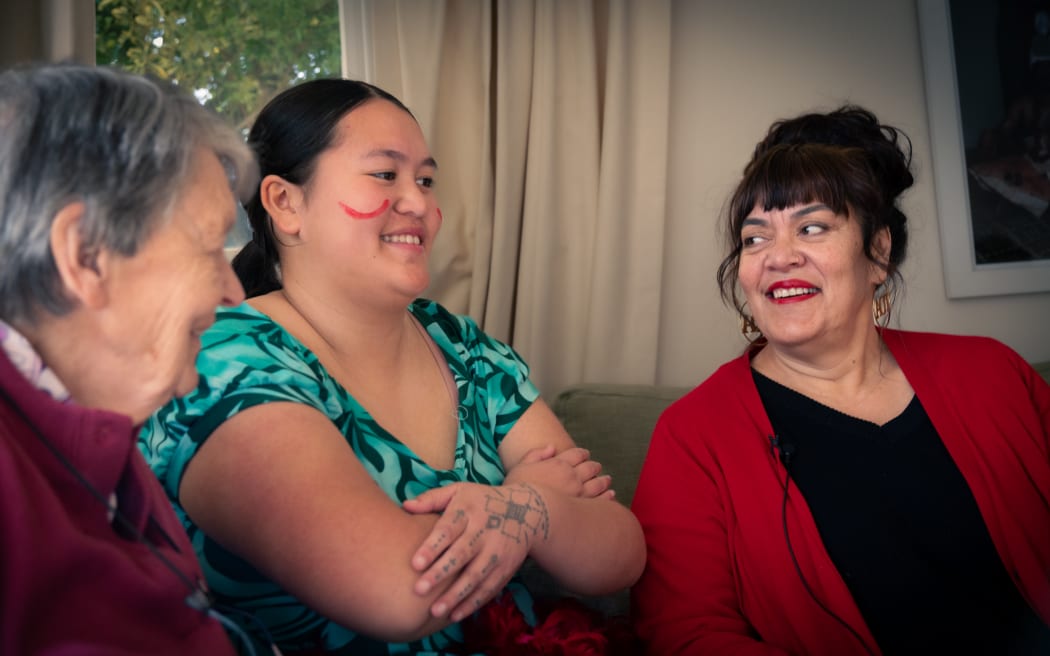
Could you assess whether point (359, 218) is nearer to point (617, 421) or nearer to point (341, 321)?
point (341, 321)

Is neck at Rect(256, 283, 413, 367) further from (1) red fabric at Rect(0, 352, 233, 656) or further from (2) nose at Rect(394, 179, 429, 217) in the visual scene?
(1) red fabric at Rect(0, 352, 233, 656)

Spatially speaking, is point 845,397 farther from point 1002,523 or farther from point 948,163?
point 948,163

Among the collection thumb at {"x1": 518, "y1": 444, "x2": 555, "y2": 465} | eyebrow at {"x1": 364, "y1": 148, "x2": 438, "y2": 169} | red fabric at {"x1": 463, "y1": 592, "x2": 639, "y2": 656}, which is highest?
eyebrow at {"x1": 364, "y1": 148, "x2": 438, "y2": 169}

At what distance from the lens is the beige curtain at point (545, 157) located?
2.50 meters

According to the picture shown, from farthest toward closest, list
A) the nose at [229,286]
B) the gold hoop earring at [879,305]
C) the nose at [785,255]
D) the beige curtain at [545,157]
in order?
1. the beige curtain at [545,157]
2. the gold hoop earring at [879,305]
3. the nose at [785,255]
4. the nose at [229,286]

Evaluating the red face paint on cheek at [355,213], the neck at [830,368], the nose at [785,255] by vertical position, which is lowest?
the neck at [830,368]

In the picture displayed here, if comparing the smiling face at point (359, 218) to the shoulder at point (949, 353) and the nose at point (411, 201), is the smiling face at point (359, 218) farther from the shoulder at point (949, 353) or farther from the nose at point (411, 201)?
the shoulder at point (949, 353)

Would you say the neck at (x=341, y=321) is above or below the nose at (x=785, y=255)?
below

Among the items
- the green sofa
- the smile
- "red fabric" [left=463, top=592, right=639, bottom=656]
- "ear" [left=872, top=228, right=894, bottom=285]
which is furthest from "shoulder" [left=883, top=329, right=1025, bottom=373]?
"red fabric" [left=463, top=592, right=639, bottom=656]

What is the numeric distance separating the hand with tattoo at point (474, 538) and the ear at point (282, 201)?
0.52 m

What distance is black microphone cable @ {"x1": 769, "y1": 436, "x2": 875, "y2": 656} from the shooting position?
4.96ft

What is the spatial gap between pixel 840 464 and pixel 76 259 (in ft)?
4.45

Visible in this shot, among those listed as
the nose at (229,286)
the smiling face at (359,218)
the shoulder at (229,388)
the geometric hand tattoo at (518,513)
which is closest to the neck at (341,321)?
the smiling face at (359,218)

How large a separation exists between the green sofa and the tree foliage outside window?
3.80 ft
